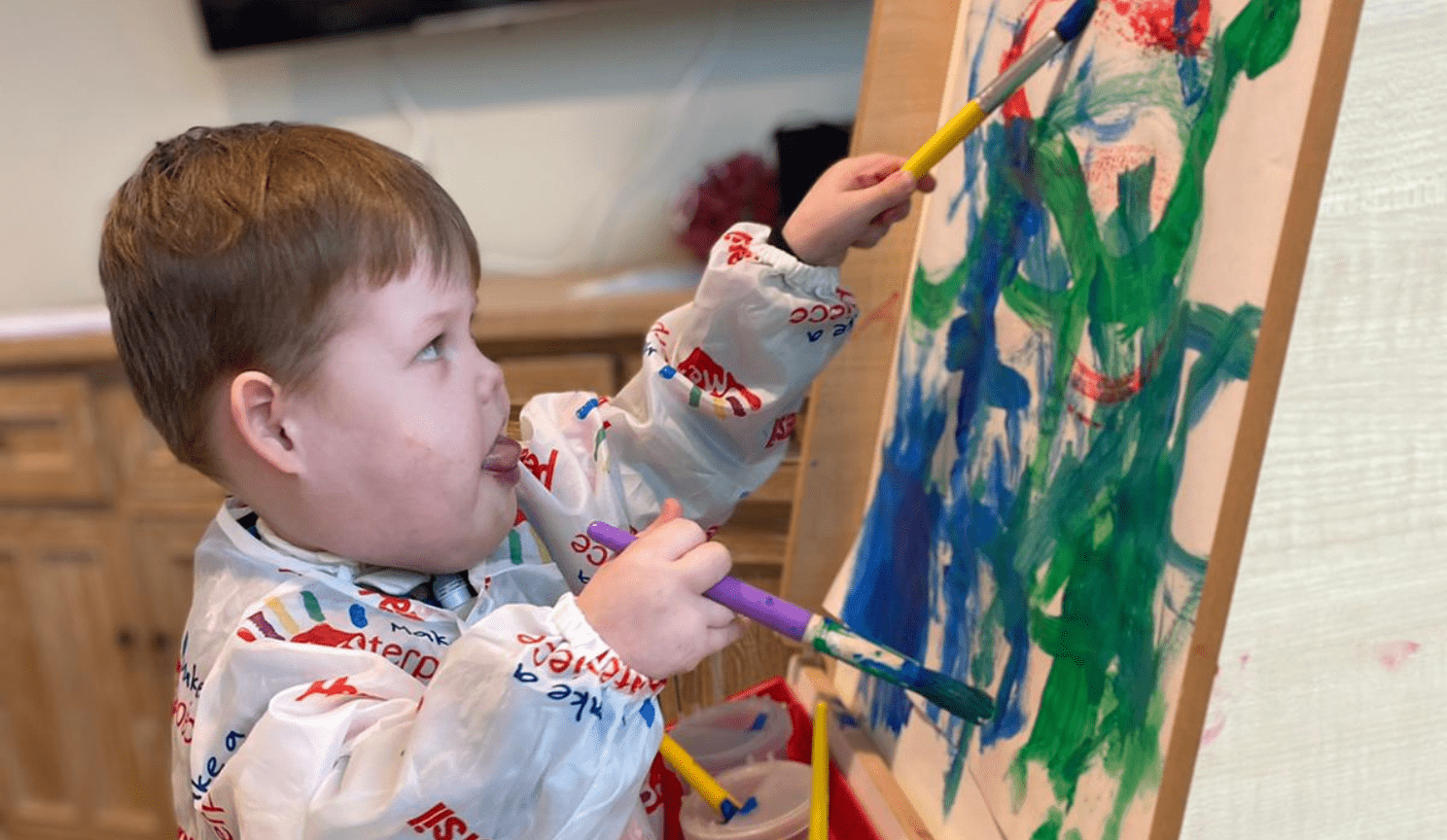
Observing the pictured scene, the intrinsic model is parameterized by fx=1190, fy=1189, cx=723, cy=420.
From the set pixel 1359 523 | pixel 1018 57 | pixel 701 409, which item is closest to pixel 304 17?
pixel 701 409

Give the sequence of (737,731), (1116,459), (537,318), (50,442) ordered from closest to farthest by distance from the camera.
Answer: (1116,459) < (737,731) < (537,318) < (50,442)

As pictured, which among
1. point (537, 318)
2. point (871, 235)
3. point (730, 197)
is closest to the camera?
point (871, 235)

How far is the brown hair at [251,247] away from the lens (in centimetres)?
63

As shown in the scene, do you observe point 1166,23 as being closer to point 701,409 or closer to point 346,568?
point 701,409

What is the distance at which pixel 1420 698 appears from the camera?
45 centimetres

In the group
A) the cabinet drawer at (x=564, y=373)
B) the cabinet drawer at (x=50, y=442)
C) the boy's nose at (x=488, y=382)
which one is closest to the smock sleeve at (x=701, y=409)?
the boy's nose at (x=488, y=382)

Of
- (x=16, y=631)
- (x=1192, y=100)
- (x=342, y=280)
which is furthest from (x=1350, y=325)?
(x=16, y=631)

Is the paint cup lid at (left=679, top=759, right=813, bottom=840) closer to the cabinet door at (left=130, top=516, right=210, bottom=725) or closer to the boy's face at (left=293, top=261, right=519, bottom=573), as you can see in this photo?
the boy's face at (left=293, top=261, right=519, bottom=573)

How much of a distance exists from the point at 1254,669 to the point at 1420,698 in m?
0.08

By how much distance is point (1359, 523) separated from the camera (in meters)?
0.42

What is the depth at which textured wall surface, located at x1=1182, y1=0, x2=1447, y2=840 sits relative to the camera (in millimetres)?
393

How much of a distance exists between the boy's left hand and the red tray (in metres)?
0.33

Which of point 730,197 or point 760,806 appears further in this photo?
point 730,197

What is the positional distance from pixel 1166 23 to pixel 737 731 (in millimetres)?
557
